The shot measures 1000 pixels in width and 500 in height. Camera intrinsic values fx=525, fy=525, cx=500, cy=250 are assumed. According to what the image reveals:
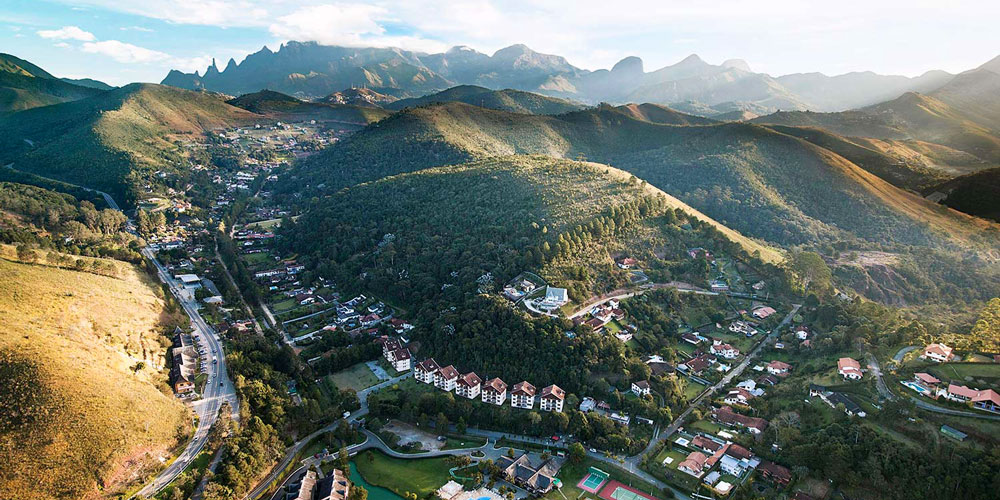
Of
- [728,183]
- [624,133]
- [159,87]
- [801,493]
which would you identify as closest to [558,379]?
[801,493]

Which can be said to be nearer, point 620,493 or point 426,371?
point 620,493

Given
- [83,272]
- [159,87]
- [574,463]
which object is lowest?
[574,463]

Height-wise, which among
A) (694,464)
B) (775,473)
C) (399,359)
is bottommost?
(694,464)

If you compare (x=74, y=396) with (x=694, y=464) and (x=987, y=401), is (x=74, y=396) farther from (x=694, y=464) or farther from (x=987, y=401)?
(x=987, y=401)

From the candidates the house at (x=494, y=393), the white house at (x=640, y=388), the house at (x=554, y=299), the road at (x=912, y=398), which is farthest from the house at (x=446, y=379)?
the road at (x=912, y=398)

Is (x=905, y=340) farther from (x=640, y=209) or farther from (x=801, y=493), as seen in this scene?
(x=640, y=209)

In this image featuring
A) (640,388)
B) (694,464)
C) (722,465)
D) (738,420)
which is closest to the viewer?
(694,464)

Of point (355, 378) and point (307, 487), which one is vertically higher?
point (307, 487)

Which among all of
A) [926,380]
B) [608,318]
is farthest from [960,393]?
[608,318]
